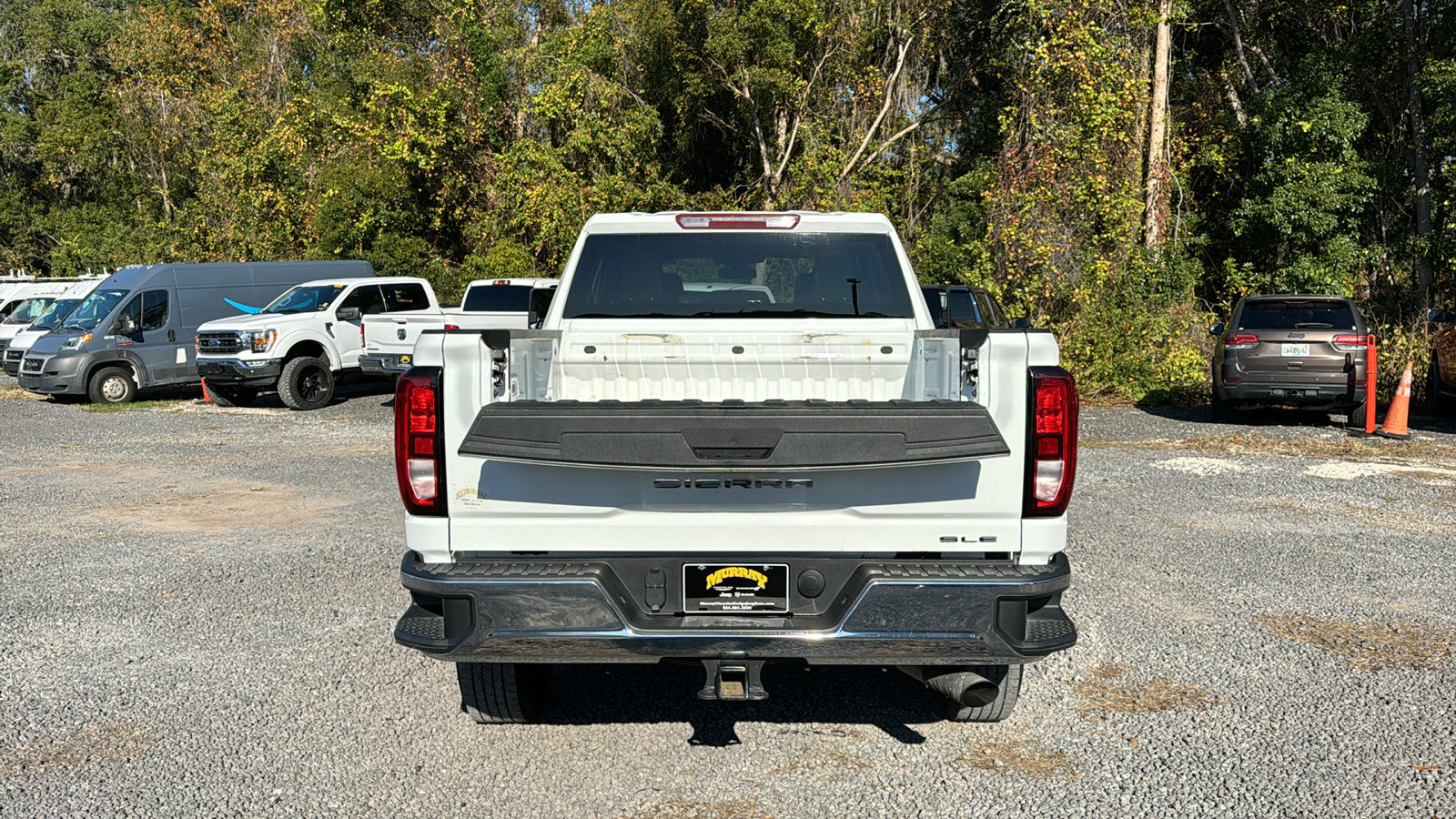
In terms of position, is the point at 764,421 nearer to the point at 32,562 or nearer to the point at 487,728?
the point at 487,728

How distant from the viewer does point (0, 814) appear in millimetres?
3926

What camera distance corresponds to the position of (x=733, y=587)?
3.87 meters

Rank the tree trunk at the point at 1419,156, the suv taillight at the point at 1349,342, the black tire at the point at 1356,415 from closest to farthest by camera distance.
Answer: the suv taillight at the point at 1349,342
the black tire at the point at 1356,415
the tree trunk at the point at 1419,156

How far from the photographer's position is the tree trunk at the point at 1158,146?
24.0 metres

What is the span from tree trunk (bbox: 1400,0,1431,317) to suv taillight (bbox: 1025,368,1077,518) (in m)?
21.1

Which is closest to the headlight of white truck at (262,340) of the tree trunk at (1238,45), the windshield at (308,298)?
the windshield at (308,298)

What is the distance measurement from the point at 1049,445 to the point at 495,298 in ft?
51.5

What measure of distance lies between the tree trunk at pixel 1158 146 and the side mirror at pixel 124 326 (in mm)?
18141

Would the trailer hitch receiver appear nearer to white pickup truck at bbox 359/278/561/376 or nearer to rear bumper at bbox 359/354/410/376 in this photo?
white pickup truck at bbox 359/278/561/376

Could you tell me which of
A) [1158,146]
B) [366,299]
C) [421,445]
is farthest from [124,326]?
[1158,146]

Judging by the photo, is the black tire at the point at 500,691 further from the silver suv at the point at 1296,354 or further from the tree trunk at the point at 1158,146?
the tree trunk at the point at 1158,146

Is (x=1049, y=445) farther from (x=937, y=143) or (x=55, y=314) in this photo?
(x=937, y=143)

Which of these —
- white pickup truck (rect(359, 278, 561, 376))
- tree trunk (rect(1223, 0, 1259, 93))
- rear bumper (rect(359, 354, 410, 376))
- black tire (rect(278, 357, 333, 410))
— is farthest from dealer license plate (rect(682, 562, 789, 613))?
tree trunk (rect(1223, 0, 1259, 93))

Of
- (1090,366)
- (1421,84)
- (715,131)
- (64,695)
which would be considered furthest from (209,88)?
(64,695)
